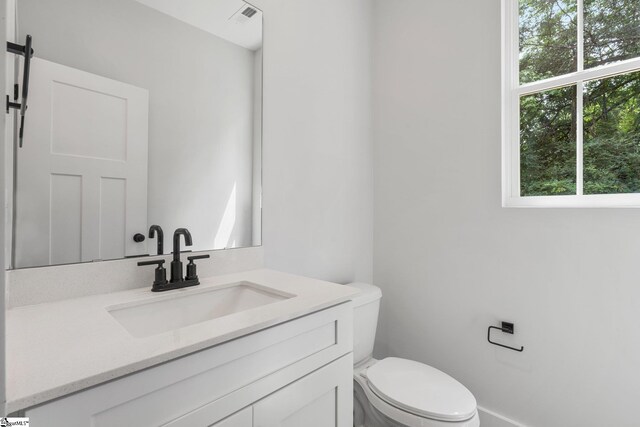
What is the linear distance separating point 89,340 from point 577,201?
1.78 m

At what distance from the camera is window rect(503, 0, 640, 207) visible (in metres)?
1.25

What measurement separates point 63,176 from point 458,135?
167 centimetres

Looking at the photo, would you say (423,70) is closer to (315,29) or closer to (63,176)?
(315,29)

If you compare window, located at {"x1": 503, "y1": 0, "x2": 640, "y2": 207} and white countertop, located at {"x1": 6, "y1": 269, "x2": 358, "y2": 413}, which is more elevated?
window, located at {"x1": 503, "y1": 0, "x2": 640, "y2": 207}

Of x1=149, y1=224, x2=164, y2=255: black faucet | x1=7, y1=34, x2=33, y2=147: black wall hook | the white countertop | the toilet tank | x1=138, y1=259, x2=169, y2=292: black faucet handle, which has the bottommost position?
the toilet tank

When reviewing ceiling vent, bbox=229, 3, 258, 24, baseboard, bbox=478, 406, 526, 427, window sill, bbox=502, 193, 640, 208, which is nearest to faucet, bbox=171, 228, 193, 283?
ceiling vent, bbox=229, 3, 258, 24

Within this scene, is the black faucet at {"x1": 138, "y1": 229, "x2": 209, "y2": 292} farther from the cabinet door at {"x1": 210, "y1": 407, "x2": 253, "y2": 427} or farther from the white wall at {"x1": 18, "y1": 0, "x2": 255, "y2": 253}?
the cabinet door at {"x1": 210, "y1": 407, "x2": 253, "y2": 427}

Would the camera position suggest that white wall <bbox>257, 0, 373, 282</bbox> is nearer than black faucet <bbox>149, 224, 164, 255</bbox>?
No

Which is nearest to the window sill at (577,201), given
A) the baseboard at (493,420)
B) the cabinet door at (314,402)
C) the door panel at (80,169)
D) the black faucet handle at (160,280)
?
the baseboard at (493,420)

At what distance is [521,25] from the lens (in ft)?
4.94

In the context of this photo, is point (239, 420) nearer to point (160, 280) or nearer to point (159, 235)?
point (160, 280)

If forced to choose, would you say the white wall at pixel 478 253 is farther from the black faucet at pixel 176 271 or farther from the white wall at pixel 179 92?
the black faucet at pixel 176 271

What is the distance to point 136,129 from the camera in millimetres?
1033

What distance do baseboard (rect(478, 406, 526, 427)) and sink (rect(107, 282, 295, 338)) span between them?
4.26ft
